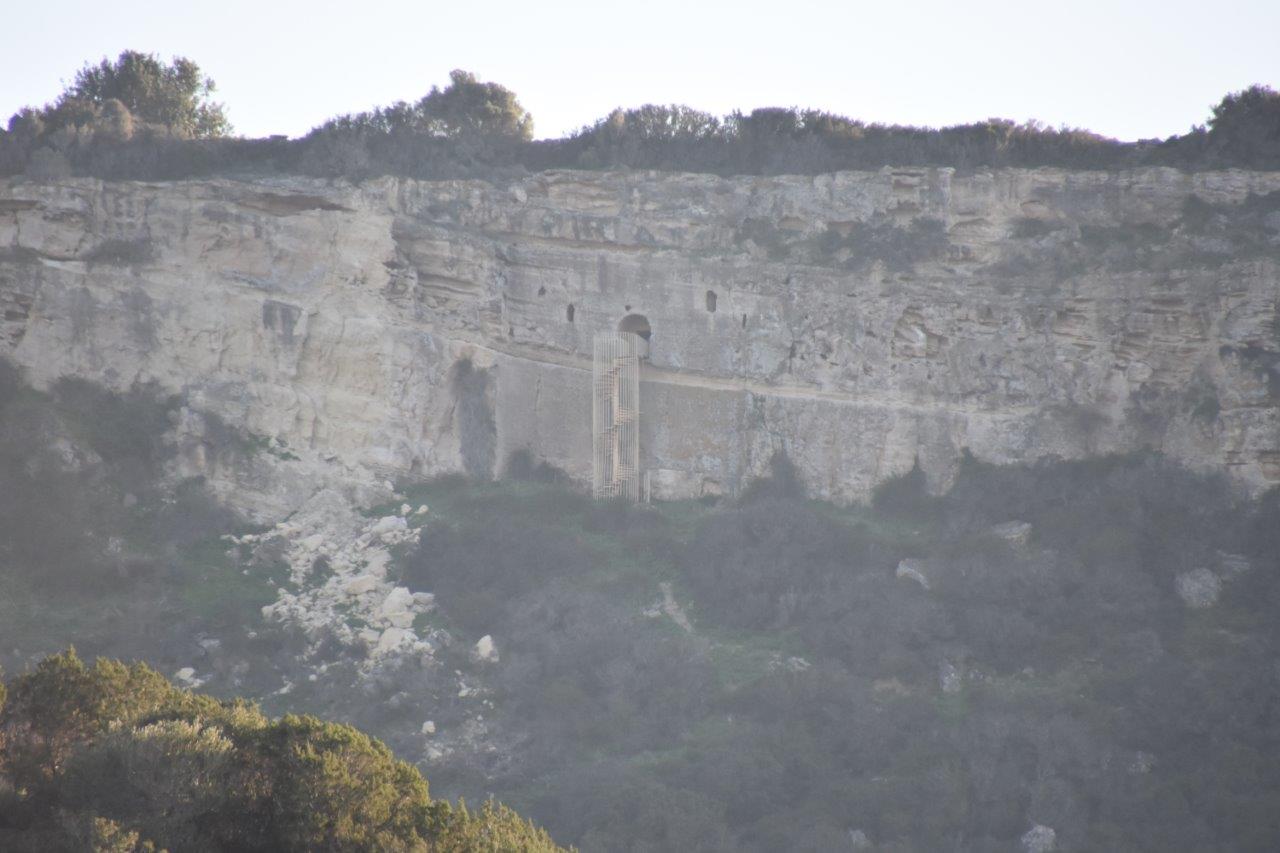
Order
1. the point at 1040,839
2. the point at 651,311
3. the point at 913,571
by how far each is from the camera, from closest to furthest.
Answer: the point at 1040,839
the point at 913,571
the point at 651,311

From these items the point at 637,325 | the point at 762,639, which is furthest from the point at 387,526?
the point at 762,639

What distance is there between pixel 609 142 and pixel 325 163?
5076 millimetres

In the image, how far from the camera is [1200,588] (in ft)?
85.3

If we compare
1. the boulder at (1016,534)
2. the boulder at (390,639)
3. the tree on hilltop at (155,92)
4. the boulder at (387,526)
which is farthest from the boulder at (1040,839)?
the tree on hilltop at (155,92)

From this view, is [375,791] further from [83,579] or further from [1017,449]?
[1017,449]

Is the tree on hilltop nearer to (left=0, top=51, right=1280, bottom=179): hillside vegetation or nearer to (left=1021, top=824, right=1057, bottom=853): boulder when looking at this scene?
(left=0, top=51, right=1280, bottom=179): hillside vegetation

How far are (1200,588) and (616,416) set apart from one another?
9611mm

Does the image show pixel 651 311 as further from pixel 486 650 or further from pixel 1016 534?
pixel 1016 534

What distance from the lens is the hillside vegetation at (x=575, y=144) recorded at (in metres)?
29.9

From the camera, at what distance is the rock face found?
28.5 meters

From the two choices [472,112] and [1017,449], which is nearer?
[1017,449]

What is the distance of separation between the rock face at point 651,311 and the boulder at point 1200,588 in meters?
2.56

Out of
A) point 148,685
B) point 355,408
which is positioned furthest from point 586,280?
point 148,685

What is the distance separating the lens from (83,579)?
1054 inches
